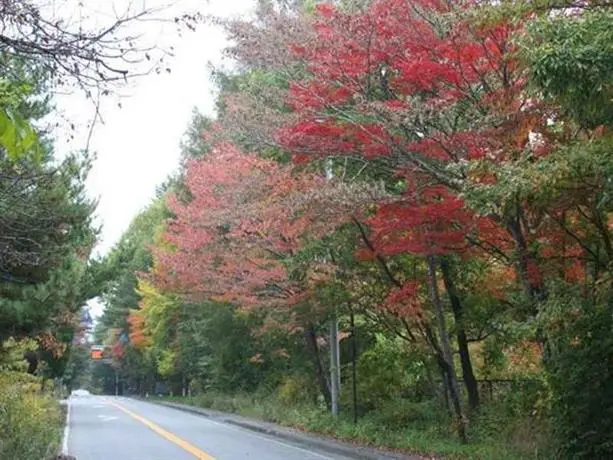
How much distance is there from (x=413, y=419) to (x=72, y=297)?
8.52 metres

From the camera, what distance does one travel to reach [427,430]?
1638 centimetres

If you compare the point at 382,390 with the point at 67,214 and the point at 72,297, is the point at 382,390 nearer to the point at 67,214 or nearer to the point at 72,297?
the point at 72,297

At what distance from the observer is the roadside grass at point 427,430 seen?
1198 cm

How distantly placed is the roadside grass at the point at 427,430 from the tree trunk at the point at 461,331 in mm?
799

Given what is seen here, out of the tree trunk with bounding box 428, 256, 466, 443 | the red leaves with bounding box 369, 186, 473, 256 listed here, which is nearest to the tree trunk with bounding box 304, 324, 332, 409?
the tree trunk with bounding box 428, 256, 466, 443

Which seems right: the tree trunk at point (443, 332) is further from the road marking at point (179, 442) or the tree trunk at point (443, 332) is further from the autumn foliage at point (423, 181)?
the road marking at point (179, 442)

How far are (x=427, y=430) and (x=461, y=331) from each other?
2.32 meters

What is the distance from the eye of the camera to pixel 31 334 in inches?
624

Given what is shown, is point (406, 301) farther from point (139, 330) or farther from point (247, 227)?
point (139, 330)

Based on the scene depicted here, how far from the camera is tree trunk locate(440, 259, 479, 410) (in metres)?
16.5

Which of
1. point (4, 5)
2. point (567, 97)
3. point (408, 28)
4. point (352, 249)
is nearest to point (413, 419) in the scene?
point (352, 249)

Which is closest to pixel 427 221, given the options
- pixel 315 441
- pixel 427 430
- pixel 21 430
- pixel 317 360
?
pixel 427 430

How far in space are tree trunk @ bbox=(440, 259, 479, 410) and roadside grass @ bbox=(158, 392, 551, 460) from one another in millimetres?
799

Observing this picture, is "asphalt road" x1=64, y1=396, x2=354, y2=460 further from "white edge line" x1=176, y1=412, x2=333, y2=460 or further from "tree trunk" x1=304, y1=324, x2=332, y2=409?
"tree trunk" x1=304, y1=324, x2=332, y2=409
